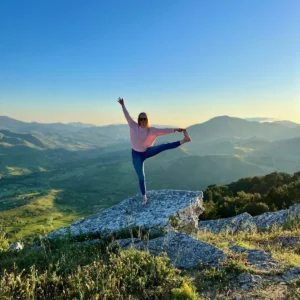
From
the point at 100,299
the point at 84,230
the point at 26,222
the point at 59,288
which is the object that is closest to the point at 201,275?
the point at 100,299

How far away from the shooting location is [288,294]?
16.5 feet

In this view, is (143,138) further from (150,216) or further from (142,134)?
(150,216)

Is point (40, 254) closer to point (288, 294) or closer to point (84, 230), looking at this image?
point (84, 230)

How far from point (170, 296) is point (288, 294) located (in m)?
2.11

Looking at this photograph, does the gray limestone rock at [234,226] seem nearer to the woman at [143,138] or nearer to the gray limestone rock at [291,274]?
the woman at [143,138]

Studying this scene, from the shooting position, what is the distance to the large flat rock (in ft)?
32.6

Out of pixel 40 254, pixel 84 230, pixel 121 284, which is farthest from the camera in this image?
pixel 84 230

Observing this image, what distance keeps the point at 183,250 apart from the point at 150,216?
3180mm

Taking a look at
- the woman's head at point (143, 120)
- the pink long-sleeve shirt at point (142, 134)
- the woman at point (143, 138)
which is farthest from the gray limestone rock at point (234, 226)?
the woman's head at point (143, 120)

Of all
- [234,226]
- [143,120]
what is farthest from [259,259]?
[234,226]

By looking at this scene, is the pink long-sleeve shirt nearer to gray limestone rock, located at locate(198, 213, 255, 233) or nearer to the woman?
the woman

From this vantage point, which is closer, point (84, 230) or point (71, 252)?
point (71, 252)

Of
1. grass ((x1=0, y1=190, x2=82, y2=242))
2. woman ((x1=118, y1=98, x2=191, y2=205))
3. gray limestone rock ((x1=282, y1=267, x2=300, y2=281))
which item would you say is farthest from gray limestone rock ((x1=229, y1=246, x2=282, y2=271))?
grass ((x1=0, y1=190, x2=82, y2=242))

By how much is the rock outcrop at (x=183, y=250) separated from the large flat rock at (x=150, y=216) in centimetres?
121
